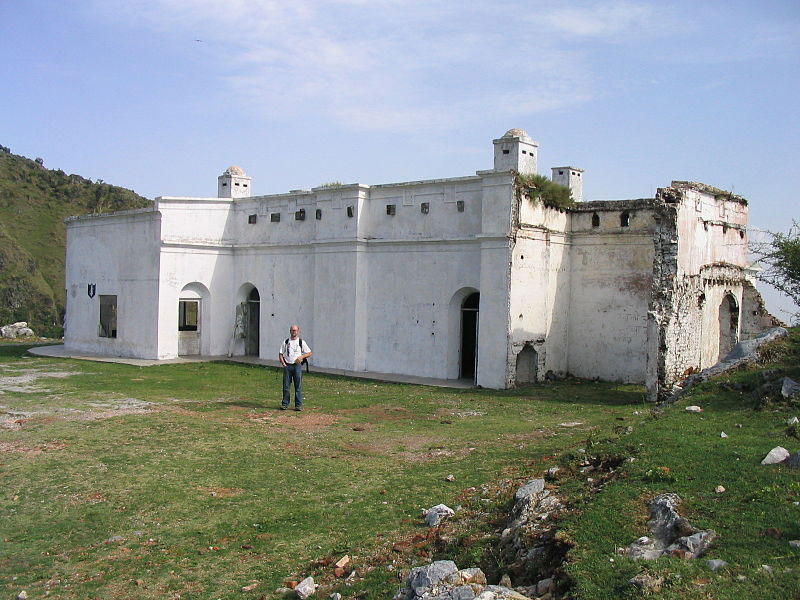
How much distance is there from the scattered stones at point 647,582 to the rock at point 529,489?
8.49 ft

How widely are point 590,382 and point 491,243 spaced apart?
542 centimetres

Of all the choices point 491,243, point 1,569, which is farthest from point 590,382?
point 1,569

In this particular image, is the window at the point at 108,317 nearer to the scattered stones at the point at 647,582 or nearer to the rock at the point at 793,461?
the rock at the point at 793,461

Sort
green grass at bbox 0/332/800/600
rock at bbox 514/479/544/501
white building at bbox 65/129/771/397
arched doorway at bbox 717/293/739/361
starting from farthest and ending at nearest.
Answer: arched doorway at bbox 717/293/739/361 < white building at bbox 65/129/771/397 < rock at bbox 514/479/544/501 < green grass at bbox 0/332/800/600

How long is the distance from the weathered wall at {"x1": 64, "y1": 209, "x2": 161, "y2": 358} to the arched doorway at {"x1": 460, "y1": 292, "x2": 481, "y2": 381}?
11.4 metres

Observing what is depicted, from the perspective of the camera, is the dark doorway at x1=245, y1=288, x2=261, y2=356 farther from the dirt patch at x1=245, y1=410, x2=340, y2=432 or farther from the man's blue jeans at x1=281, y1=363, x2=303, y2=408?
the dirt patch at x1=245, y1=410, x2=340, y2=432

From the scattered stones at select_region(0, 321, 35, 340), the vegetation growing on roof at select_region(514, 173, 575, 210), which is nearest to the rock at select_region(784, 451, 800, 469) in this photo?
the vegetation growing on roof at select_region(514, 173, 575, 210)

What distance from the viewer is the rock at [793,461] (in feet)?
24.4

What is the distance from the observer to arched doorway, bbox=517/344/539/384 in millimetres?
21000

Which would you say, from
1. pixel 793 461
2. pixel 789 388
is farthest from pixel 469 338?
pixel 793 461

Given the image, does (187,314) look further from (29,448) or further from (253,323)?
(29,448)

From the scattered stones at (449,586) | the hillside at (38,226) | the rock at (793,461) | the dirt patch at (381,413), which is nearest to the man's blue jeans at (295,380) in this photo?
the dirt patch at (381,413)

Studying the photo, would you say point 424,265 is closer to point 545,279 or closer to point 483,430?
point 545,279

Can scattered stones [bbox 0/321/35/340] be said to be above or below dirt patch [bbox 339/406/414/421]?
above
